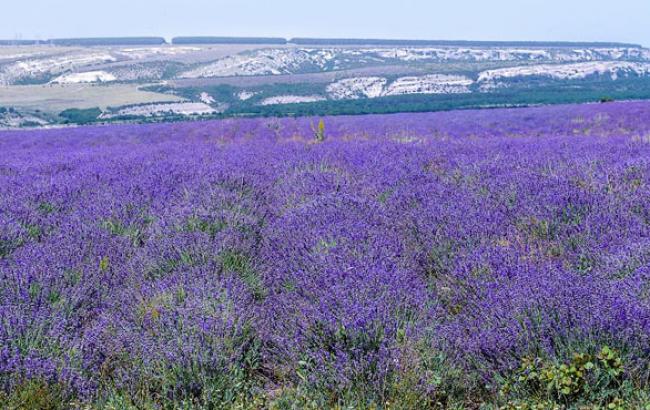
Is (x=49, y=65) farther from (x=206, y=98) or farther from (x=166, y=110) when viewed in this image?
(x=166, y=110)

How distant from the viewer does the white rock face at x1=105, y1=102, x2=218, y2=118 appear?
46.5 meters

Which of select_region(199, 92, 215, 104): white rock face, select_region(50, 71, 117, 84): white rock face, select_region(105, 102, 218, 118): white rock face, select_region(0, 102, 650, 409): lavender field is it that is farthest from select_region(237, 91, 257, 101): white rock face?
select_region(0, 102, 650, 409): lavender field

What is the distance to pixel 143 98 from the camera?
5506cm

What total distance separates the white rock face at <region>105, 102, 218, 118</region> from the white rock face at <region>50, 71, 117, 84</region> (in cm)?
4528

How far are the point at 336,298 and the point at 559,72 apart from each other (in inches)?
3630

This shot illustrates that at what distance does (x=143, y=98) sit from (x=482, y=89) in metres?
43.6

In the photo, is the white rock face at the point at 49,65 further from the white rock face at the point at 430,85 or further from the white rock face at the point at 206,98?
the white rock face at the point at 430,85

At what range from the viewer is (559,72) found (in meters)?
85.6

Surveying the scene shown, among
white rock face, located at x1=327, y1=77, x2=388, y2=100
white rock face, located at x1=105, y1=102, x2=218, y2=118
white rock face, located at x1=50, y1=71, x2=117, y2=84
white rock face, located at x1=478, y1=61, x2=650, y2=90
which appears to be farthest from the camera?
white rock face, located at x1=50, y1=71, x2=117, y2=84

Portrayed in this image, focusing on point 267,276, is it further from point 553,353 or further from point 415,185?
point 415,185

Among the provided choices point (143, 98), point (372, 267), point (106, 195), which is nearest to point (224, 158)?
point (106, 195)

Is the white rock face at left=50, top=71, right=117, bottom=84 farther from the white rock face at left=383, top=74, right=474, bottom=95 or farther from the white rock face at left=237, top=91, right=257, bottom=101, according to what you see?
the white rock face at left=383, top=74, right=474, bottom=95

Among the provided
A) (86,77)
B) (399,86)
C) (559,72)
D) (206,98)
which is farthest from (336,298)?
(86,77)

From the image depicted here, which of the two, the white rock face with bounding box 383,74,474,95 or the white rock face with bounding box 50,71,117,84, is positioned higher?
the white rock face with bounding box 50,71,117,84
